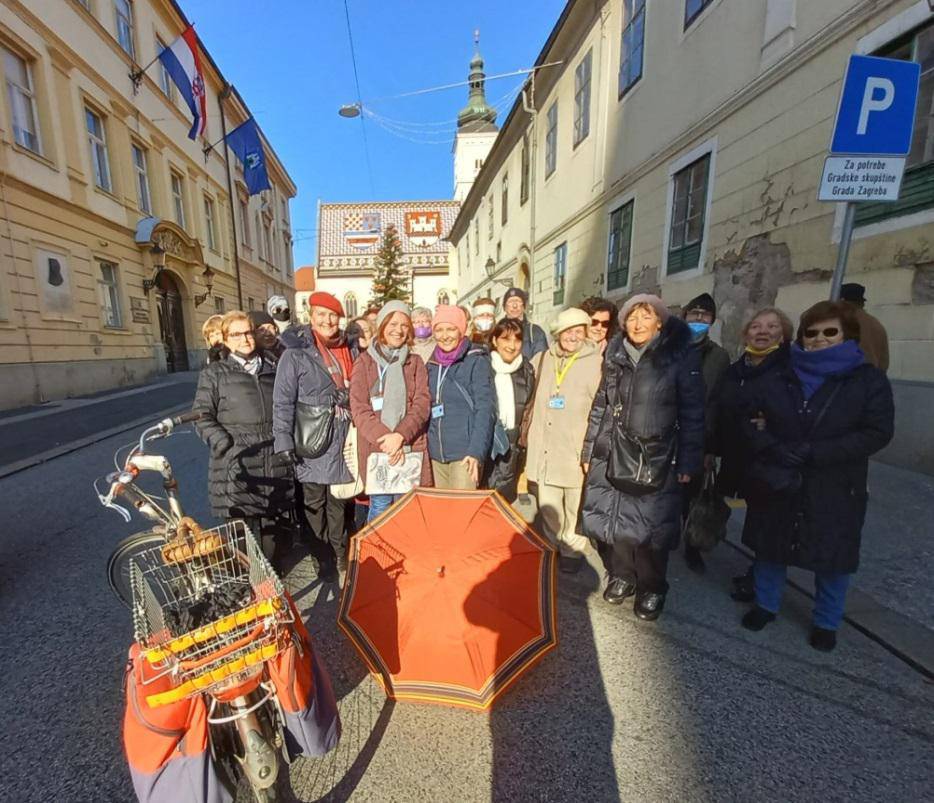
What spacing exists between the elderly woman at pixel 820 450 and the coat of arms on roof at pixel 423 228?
139 feet

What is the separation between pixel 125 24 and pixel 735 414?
61.3 feet

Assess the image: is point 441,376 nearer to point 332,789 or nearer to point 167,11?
point 332,789

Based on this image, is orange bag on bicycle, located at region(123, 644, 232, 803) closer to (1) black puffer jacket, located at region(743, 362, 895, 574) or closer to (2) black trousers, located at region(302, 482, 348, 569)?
(2) black trousers, located at region(302, 482, 348, 569)

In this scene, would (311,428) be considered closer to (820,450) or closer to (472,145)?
(820,450)

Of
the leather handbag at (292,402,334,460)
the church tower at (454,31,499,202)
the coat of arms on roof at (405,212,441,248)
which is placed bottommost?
the leather handbag at (292,402,334,460)

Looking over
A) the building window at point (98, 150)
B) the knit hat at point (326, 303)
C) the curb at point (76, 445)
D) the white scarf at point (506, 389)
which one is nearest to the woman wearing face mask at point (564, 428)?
the white scarf at point (506, 389)

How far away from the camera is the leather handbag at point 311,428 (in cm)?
261

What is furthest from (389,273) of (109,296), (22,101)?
(22,101)

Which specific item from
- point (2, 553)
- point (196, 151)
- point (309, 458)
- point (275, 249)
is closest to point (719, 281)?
point (309, 458)

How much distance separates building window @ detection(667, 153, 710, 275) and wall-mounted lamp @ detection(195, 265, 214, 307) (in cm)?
1573

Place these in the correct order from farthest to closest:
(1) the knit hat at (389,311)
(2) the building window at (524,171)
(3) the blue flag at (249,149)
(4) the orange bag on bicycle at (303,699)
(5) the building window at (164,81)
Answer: (2) the building window at (524,171) → (3) the blue flag at (249,149) → (5) the building window at (164,81) → (1) the knit hat at (389,311) → (4) the orange bag on bicycle at (303,699)

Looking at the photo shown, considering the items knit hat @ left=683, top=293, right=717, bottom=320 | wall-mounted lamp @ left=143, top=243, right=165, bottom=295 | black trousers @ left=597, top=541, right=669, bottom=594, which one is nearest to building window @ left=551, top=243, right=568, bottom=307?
knit hat @ left=683, top=293, right=717, bottom=320

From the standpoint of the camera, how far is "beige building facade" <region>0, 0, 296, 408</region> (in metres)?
8.67

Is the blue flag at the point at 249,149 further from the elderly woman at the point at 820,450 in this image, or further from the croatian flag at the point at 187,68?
the elderly woman at the point at 820,450
